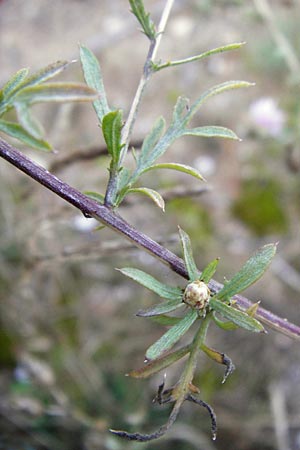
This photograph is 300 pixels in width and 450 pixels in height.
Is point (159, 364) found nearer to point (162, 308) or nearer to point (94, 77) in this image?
point (162, 308)

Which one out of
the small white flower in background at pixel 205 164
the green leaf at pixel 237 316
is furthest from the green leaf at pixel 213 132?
the small white flower in background at pixel 205 164

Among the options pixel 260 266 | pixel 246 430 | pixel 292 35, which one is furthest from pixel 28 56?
pixel 260 266

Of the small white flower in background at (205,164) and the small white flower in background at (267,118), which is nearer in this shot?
the small white flower in background at (267,118)

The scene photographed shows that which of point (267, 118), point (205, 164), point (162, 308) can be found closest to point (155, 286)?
point (162, 308)

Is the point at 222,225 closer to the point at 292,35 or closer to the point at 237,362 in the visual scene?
the point at 237,362

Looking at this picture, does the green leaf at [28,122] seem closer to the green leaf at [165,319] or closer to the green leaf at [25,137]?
the green leaf at [25,137]

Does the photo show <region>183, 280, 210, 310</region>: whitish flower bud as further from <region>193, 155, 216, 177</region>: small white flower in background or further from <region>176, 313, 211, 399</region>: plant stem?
<region>193, 155, 216, 177</region>: small white flower in background
